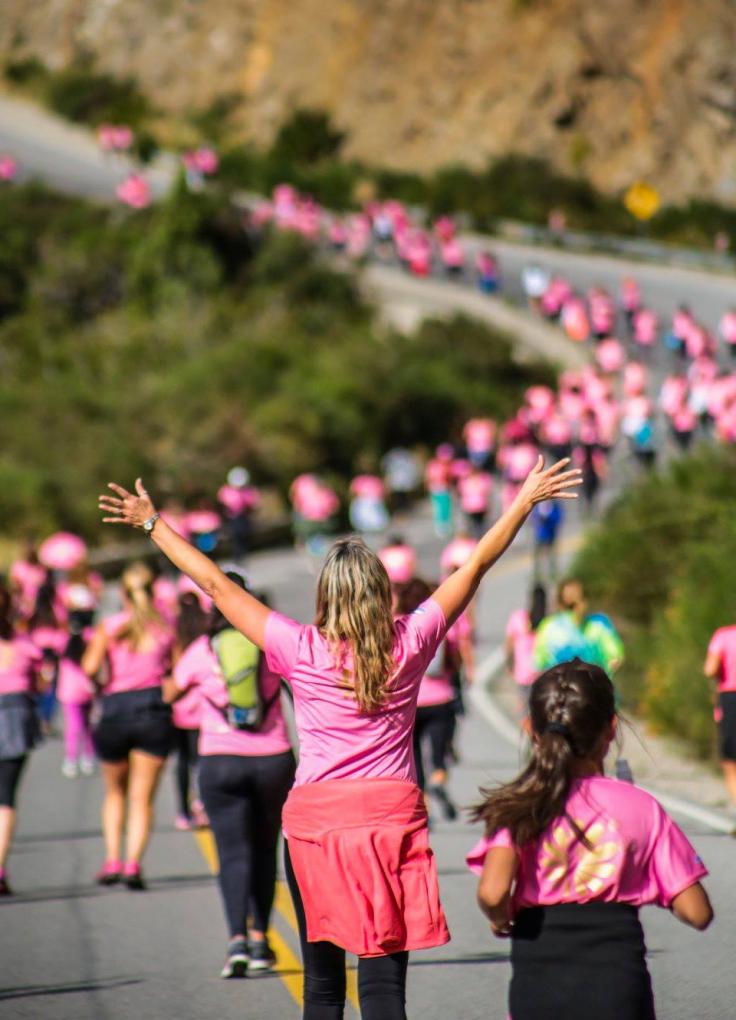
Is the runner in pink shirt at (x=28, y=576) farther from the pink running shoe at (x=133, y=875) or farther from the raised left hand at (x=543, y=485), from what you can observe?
the raised left hand at (x=543, y=485)

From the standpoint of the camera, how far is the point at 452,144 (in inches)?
3305

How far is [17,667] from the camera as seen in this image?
34.0ft

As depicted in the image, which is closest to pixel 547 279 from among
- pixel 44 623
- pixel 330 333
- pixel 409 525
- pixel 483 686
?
pixel 330 333

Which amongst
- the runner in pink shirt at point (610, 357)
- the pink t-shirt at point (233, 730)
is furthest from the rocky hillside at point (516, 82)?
the pink t-shirt at point (233, 730)

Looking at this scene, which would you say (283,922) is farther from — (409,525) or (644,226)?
(644,226)

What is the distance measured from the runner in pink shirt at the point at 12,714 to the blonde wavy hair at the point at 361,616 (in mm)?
4906

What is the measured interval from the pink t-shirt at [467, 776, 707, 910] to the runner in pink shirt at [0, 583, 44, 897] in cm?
588

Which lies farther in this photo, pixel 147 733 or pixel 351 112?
pixel 351 112

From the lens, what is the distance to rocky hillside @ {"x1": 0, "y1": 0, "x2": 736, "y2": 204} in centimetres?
8112

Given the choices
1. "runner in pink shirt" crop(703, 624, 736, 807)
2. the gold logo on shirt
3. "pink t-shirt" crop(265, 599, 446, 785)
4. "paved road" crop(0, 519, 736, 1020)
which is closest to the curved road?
"paved road" crop(0, 519, 736, 1020)

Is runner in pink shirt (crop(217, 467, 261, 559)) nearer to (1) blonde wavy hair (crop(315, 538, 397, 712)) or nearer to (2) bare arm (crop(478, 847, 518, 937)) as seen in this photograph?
(1) blonde wavy hair (crop(315, 538, 397, 712))

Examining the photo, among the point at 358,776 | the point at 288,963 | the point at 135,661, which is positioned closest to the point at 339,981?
the point at 358,776

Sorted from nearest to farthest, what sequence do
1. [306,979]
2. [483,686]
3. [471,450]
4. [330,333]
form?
1. [306,979]
2. [483,686]
3. [471,450]
4. [330,333]

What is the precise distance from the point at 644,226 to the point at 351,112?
21985 mm
